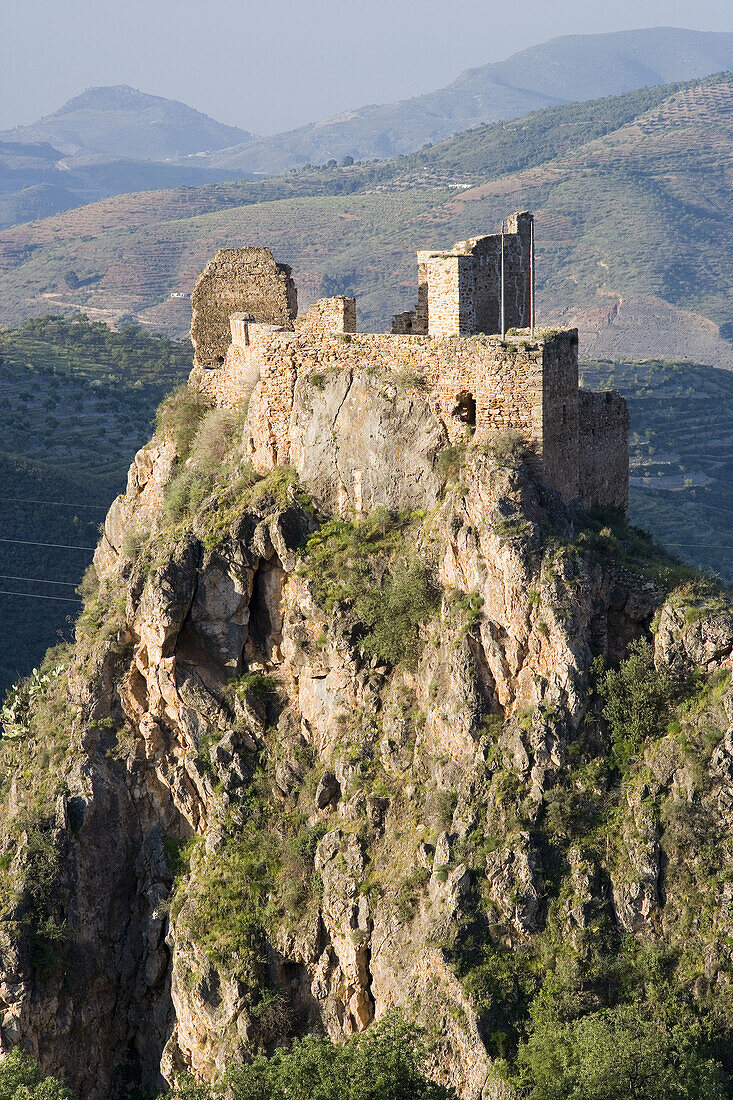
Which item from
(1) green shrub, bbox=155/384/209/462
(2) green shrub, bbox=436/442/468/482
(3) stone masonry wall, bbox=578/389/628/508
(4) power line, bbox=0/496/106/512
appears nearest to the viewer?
(2) green shrub, bbox=436/442/468/482

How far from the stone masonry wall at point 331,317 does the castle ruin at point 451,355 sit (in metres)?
0.03

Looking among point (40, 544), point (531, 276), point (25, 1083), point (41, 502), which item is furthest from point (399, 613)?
point (41, 502)

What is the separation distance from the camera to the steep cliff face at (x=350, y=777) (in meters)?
28.1

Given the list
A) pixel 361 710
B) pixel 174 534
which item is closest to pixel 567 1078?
pixel 361 710

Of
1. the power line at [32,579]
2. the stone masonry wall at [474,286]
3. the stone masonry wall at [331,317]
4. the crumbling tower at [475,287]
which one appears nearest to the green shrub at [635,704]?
the crumbling tower at [475,287]

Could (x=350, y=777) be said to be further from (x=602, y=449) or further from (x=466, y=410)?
(x=602, y=449)

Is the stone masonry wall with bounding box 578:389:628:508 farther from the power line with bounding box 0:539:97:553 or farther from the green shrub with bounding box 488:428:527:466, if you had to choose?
the power line with bounding box 0:539:97:553

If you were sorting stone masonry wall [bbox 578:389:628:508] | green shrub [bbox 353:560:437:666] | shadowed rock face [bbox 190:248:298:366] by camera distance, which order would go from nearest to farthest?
green shrub [bbox 353:560:437:666] → stone masonry wall [bbox 578:389:628:508] → shadowed rock face [bbox 190:248:298:366]

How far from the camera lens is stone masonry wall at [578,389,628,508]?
3362cm

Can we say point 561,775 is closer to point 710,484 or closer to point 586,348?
point 710,484

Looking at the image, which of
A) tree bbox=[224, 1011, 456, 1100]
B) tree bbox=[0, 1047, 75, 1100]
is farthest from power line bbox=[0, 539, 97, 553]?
tree bbox=[224, 1011, 456, 1100]

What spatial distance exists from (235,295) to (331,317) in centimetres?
377

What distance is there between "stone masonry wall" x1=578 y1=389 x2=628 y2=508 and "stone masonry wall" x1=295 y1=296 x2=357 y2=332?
4934 mm

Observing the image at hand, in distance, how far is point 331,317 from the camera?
33594 millimetres
